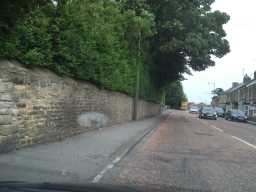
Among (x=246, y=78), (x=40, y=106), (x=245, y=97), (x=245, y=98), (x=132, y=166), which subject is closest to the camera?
(x=132, y=166)

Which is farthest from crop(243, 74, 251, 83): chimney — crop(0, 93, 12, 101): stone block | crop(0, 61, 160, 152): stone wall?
crop(0, 93, 12, 101): stone block

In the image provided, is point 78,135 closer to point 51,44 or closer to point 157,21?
point 51,44

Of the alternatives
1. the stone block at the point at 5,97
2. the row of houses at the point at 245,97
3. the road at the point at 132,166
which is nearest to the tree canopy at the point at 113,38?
the stone block at the point at 5,97

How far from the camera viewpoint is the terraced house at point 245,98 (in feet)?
306

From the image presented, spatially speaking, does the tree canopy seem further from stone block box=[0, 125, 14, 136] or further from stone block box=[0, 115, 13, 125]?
stone block box=[0, 125, 14, 136]

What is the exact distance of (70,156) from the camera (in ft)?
42.3

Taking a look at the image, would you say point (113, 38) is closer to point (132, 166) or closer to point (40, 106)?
point (40, 106)

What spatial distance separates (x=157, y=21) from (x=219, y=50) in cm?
724

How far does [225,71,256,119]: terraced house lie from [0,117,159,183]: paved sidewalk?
212 ft

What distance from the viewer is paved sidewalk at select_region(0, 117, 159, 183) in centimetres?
955

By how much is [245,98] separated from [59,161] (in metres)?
95.5

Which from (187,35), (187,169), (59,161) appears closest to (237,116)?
(187,35)

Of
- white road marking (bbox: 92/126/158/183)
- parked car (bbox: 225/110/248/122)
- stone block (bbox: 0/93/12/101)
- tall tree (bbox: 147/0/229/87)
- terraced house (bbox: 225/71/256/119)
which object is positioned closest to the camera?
white road marking (bbox: 92/126/158/183)

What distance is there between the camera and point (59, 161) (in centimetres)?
1175
